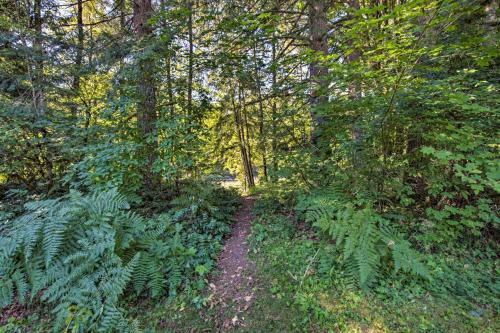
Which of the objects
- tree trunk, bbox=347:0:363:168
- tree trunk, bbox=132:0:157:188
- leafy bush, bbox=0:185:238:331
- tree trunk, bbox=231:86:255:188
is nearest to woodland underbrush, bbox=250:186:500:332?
tree trunk, bbox=347:0:363:168

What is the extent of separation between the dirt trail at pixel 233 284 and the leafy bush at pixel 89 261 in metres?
0.27

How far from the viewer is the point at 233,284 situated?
3.02 m

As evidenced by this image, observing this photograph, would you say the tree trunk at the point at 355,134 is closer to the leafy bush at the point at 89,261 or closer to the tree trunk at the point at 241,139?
the leafy bush at the point at 89,261

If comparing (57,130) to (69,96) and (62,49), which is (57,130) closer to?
(69,96)

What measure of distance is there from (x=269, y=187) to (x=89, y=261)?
373cm

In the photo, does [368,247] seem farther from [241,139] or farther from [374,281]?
[241,139]

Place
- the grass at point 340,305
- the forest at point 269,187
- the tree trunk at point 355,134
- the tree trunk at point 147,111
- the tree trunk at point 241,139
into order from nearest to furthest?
the grass at point 340,305 < the forest at point 269,187 < the tree trunk at point 355,134 < the tree trunk at point 147,111 < the tree trunk at point 241,139

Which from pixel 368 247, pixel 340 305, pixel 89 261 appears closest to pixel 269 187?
pixel 368 247

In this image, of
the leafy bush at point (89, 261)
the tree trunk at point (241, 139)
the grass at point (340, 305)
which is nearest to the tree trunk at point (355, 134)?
the grass at point (340, 305)

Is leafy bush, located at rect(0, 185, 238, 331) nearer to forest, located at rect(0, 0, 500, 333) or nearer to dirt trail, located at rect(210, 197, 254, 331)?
forest, located at rect(0, 0, 500, 333)

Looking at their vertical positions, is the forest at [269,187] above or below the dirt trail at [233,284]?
above

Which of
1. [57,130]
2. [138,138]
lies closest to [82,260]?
[138,138]

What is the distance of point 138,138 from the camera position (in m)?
4.37

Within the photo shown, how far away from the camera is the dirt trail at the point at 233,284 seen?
257cm
